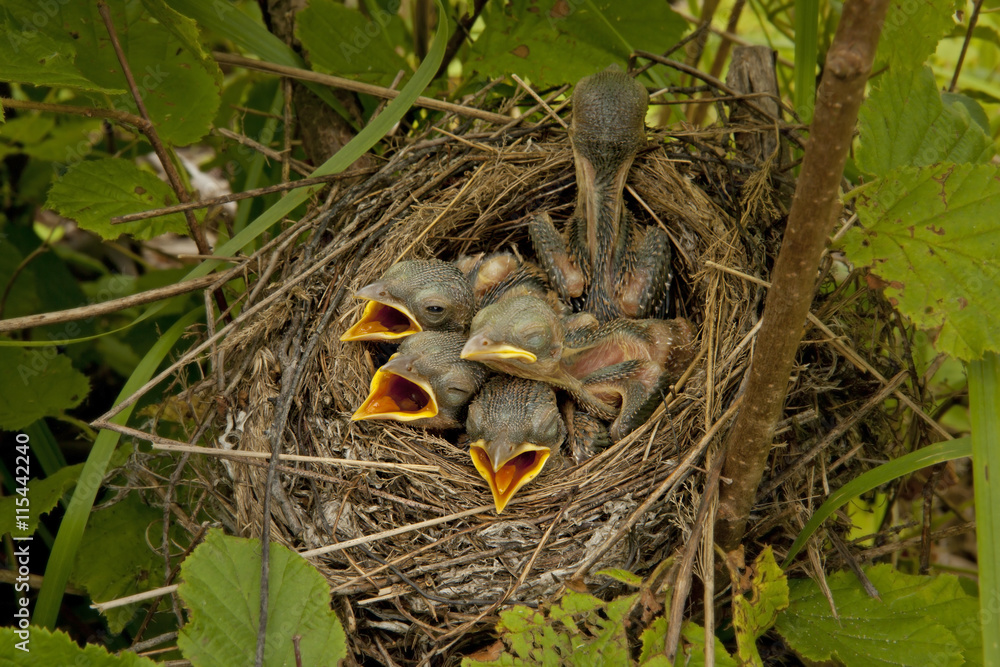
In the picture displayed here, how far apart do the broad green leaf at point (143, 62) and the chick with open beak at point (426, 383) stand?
620 millimetres

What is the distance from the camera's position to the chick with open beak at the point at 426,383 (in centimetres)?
150

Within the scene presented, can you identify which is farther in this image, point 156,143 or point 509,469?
point 509,469

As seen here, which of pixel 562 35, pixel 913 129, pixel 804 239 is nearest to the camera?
pixel 804 239

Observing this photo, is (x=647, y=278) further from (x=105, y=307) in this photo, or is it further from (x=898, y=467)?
(x=105, y=307)

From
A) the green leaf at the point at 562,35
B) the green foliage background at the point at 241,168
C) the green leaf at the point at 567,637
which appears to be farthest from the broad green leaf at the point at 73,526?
the green leaf at the point at 562,35

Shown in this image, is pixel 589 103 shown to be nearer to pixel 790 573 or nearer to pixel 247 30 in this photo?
pixel 247 30

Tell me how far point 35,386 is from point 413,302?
2.65 ft

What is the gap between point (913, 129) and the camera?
1.08 meters

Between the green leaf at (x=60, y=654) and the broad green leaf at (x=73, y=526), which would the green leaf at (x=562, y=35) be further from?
the green leaf at (x=60, y=654)

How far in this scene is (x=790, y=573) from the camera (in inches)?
50.0

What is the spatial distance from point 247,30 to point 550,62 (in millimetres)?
670

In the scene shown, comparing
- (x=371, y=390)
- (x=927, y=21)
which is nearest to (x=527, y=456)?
(x=371, y=390)

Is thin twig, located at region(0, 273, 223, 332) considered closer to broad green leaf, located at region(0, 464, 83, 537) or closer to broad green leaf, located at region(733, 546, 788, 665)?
broad green leaf, located at region(0, 464, 83, 537)

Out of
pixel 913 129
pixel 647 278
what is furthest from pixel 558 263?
pixel 913 129
